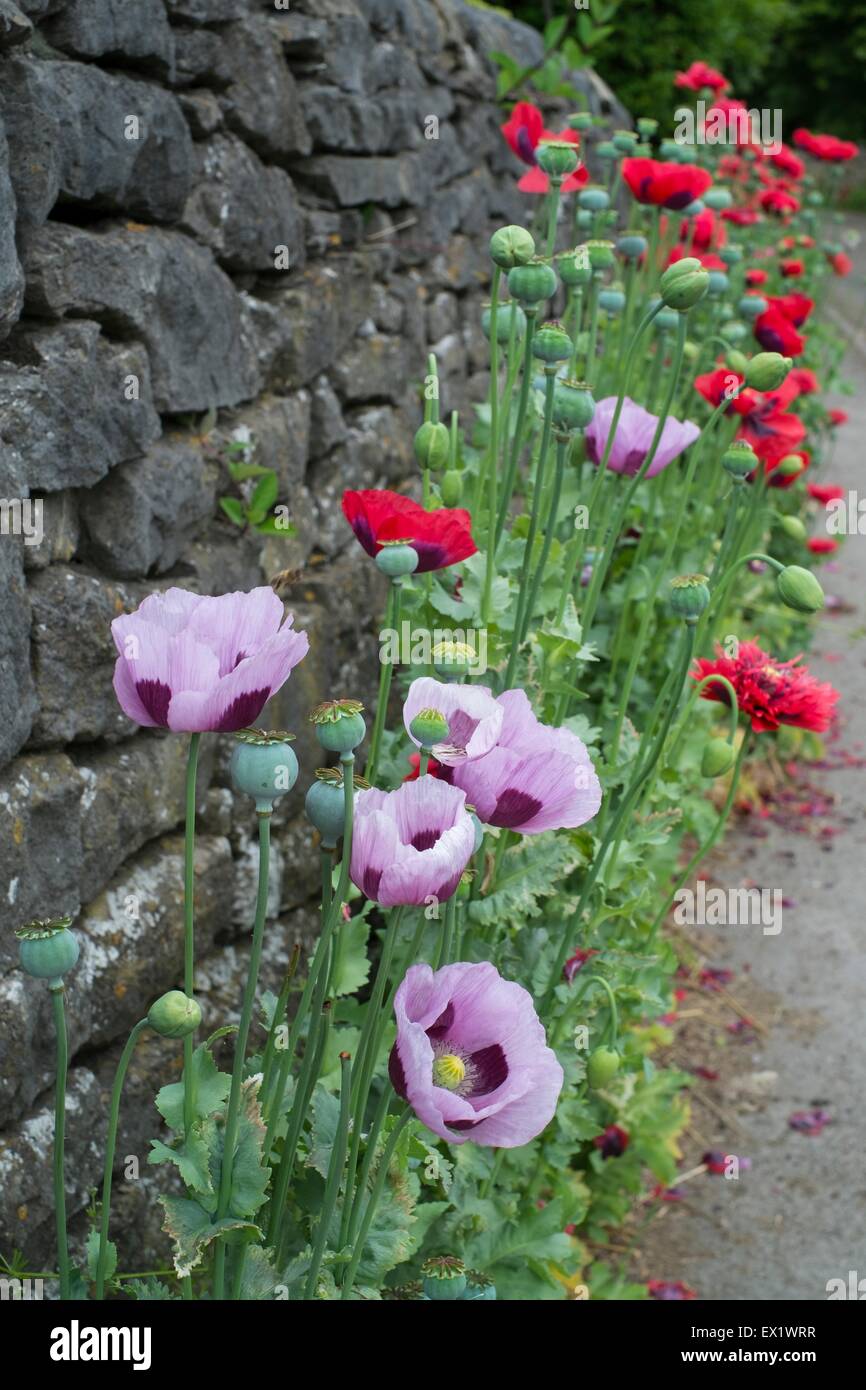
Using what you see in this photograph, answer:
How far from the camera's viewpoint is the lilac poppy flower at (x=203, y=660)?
0.99 meters

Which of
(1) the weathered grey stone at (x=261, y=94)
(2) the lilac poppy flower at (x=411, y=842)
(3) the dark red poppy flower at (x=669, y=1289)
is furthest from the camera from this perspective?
(3) the dark red poppy flower at (x=669, y=1289)

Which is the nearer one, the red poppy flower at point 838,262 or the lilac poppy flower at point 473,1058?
the lilac poppy flower at point 473,1058

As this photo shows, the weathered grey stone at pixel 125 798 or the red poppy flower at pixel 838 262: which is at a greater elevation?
the weathered grey stone at pixel 125 798

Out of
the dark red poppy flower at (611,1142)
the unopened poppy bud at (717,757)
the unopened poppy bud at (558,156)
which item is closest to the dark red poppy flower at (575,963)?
the unopened poppy bud at (717,757)

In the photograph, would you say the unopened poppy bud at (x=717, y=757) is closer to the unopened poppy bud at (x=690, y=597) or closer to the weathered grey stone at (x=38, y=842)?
the unopened poppy bud at (x=690, y=597)

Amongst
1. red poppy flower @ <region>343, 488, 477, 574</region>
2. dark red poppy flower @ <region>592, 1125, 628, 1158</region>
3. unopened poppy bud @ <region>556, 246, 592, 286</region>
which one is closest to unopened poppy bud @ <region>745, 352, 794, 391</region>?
unopened poppy bud @ <region>556, 246, 592, 286</region>

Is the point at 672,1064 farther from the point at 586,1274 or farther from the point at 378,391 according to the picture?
the point at 378,391

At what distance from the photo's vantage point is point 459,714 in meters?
1.16

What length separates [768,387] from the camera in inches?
69.1

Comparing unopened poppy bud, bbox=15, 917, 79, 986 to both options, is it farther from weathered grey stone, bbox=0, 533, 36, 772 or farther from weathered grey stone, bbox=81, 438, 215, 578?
weathered grey stone, bbox=81, 438, 215, 578

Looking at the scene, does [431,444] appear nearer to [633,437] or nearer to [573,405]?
[573,405]

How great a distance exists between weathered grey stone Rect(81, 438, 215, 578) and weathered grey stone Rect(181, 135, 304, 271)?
Result: 1.17 ft

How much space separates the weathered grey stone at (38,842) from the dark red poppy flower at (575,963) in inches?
23.4
